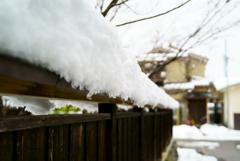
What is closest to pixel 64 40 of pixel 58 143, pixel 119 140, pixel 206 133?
pixel 58 143

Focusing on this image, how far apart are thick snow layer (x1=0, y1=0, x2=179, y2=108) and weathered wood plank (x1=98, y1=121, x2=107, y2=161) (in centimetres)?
93

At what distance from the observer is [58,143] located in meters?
1.67

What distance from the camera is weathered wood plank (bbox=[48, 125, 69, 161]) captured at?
1.58 metres

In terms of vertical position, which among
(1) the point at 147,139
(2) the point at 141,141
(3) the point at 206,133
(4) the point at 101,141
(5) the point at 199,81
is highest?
(5) the point at 199,81

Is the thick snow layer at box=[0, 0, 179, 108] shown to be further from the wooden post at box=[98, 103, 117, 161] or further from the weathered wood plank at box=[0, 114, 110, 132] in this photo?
the wooden post at box=[98, 103, 117, 161]

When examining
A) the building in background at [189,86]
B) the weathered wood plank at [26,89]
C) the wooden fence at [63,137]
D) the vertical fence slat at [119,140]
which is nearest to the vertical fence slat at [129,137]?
the wooden fence at [63,137]

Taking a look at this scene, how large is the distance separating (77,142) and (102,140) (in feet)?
1.91

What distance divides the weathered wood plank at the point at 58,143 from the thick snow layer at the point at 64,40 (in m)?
0.50

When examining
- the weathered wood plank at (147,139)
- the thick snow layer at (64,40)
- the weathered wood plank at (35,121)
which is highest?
the thick snow layer at (64,40)

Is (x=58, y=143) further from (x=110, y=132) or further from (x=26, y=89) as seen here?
(x=110, y=132)

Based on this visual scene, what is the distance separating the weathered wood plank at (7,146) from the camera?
3.88ft

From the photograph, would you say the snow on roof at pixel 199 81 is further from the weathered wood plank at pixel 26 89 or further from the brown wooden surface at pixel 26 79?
the brown wooden surface at pixel 26 79

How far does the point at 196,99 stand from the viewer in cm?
2445

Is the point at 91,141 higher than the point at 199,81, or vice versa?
the point at 199,81
